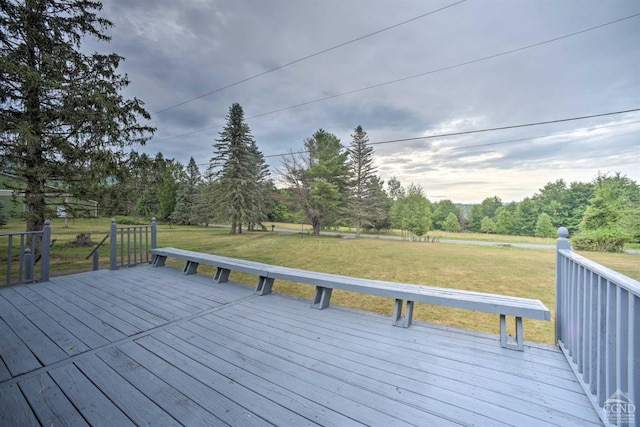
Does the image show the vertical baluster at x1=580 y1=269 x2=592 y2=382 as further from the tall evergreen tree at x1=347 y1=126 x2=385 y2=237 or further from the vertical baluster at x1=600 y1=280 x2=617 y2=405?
the tall evergreen tree at x1=347 y1=126 x2=385 y2=237

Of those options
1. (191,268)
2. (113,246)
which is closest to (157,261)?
(113,246)

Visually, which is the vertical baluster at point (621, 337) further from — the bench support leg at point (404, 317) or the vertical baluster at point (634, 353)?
the bench support leg at point (404, 317)

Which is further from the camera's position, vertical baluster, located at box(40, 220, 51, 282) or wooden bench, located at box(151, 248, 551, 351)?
vertical baluster, located at box(40, 220, 51, 282)

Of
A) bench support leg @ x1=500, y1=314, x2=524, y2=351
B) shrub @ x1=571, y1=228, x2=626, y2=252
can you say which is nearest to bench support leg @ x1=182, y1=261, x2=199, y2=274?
bench support leg @ x1=500, y1=314, x2=524, y2=351

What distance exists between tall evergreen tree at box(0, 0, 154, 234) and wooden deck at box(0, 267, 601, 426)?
513 cm

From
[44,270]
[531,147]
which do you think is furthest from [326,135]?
[44,270]

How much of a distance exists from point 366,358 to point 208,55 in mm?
9650

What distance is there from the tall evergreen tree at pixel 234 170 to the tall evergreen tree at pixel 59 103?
31.6 ft

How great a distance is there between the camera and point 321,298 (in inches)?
112

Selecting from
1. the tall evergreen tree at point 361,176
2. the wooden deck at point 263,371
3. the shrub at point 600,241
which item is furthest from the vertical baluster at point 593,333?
the tall evergreen tree at point 361,176

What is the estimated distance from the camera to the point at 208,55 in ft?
26.4

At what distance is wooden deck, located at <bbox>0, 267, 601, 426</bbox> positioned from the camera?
1262 mm

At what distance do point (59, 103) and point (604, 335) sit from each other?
9.71 metres

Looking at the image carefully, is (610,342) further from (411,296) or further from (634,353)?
(411,296)
